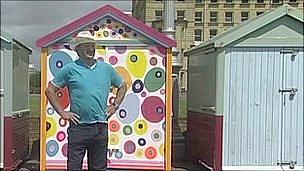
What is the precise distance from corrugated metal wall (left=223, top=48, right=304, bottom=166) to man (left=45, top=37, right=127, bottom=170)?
3963 millimetres

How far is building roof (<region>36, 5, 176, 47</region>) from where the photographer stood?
9297 mm

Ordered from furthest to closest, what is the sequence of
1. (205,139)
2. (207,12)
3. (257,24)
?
(207,12), (205,139), (257,24)

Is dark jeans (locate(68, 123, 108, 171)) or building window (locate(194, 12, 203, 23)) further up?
building window (locate(194, 12, 203, 23))

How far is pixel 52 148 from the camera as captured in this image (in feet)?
31.1

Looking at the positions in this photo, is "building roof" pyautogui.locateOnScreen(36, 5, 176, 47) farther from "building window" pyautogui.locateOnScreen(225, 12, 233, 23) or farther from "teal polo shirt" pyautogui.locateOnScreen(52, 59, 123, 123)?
"building window" pyautogui.locateOnScreen(225, 12, 233, 23)

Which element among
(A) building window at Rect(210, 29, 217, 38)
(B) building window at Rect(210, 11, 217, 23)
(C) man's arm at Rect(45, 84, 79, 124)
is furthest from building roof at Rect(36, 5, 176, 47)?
(B) building window at Rect(210, 11, 217, 23)

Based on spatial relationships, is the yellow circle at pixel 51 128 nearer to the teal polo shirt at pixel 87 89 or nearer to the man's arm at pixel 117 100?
the man's arm at pixel 117 100

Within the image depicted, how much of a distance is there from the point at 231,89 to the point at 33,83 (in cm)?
435

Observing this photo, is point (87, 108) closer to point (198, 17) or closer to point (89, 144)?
point (89, 144)

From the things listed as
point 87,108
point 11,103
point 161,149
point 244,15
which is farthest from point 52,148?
point 244,15

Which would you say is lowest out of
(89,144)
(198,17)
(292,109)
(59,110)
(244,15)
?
(89,144)

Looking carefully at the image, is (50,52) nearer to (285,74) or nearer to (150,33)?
(150,33)

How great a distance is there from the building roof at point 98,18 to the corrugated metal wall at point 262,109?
1.19 metres

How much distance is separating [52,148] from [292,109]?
3.76m
